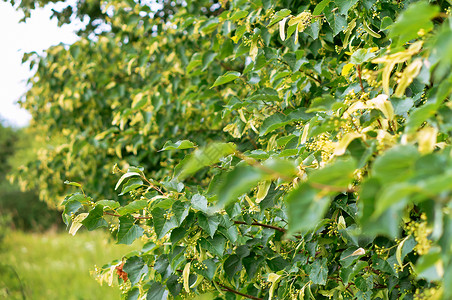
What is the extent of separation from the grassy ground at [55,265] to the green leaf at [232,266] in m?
2.42

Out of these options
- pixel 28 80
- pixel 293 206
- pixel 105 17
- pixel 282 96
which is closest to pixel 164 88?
pixel 105 17

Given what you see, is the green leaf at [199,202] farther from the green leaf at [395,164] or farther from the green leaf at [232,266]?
the green leaf at [395,164]

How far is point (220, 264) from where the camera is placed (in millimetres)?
1541

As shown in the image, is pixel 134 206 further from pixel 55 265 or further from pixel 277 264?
pixel 55 265

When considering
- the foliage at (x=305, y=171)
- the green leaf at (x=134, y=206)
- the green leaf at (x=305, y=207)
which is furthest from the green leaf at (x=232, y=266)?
the green leaf at (x=305, y=207)

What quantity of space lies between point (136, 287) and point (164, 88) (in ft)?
5.54

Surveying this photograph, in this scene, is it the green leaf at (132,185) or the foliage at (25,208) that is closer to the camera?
the green leaf at (132,185)

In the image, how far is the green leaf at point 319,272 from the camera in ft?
4.46

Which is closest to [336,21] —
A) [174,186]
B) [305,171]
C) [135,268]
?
[305,171]

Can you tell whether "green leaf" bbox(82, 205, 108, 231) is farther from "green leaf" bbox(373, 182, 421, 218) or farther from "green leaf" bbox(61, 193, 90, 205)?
"green leaf" bbox(373, 182, 421, 218)

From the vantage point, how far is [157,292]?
1.48 metres

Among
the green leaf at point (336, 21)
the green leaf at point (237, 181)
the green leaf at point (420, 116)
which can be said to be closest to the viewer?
the green leaf at point (237, 181)

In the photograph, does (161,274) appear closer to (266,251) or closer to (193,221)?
(193,221)

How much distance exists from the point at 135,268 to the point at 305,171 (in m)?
0.73
